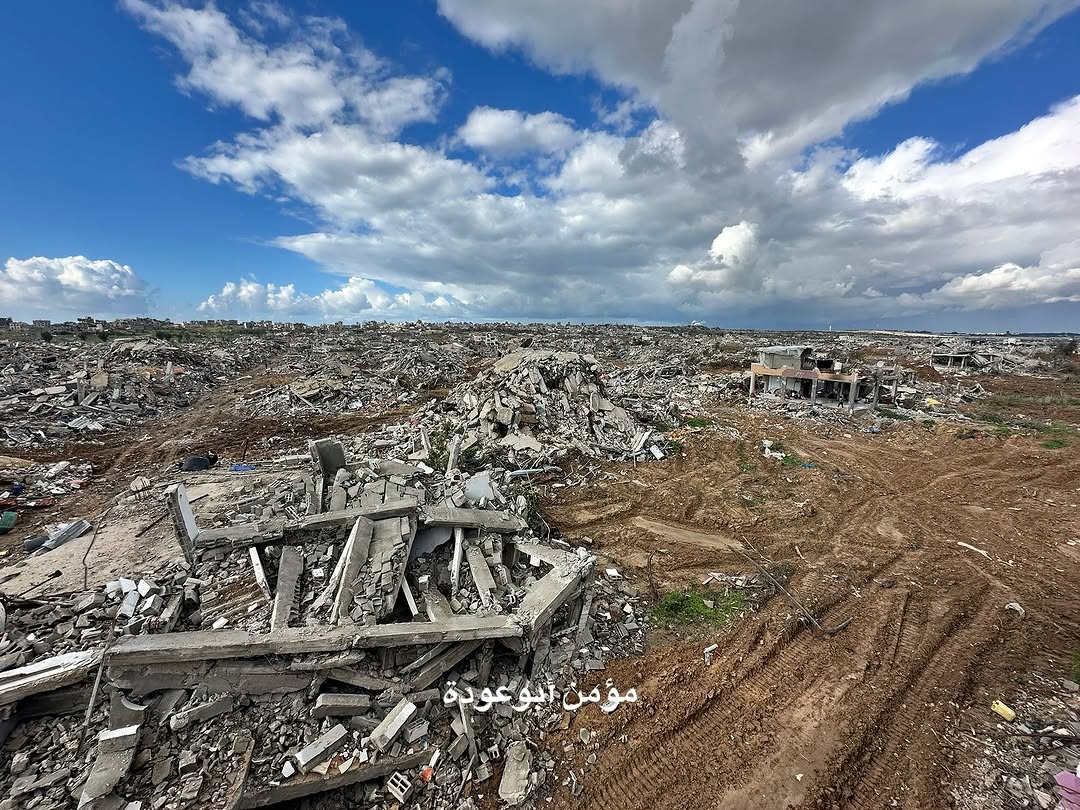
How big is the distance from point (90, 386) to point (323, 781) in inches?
879

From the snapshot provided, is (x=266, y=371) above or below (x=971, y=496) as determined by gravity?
above

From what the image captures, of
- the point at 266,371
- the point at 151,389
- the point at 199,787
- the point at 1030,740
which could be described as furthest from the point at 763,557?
the point at 266,371

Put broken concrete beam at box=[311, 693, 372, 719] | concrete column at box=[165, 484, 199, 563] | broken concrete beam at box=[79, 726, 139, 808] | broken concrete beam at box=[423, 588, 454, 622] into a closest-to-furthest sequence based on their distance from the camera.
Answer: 1. broken concrete beam at box=[79, 726, 139, 808]
2. broken concrete beam at box=[311, 693, 372, 719]
3. broken concrete beam at box=[423, 588, 454, 622]
4. concrete column at box=[165, 484, 199, 563]

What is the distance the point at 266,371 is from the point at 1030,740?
35.4 metres

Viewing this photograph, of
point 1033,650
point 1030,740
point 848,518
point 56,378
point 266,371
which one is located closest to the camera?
point 1030,740

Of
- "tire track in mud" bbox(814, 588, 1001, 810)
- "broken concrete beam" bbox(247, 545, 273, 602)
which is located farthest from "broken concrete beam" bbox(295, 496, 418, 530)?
"tire track in mud" bbox(814, 588, 1001, 810)

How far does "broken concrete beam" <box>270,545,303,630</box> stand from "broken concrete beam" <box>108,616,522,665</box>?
20cm

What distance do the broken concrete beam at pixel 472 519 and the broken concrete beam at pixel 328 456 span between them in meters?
2.39

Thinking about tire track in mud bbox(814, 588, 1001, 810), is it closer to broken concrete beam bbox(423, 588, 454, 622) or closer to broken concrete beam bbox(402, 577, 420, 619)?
broken concrete beam bbox(423, 588, 454, 622)

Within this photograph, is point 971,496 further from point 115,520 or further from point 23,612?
point 115,520

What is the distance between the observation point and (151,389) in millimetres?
20047

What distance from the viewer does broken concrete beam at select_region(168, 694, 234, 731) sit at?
170 inches

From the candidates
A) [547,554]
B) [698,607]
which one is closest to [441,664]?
[547,554]

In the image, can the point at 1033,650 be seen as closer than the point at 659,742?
No
